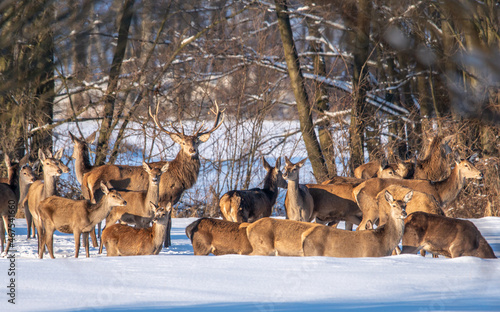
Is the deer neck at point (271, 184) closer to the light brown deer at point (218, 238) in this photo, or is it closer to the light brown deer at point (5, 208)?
the light brown deer at point (218, 238)

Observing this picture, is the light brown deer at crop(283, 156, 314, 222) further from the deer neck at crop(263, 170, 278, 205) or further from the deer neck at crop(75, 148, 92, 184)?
the deer neck at crop(75, 148, 92, 184)

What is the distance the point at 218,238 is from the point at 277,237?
2.92 ft

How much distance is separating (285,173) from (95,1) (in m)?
8.28

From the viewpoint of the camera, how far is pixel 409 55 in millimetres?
1269

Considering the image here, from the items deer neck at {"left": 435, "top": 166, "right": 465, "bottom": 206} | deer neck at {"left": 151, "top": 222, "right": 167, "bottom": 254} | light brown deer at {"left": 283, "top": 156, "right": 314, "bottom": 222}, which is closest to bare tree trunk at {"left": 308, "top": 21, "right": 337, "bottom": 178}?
deer neck at {"left": 435, "top": 166, "right": 465, "bottom": 206}

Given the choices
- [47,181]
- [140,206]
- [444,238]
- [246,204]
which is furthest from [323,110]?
[444,238]

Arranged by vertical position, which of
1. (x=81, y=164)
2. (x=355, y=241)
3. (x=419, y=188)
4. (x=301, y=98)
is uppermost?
(x=301, y=98)

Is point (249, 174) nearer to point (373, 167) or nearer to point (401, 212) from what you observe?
point (373, 167)

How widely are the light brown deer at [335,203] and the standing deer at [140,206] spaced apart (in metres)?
2.77

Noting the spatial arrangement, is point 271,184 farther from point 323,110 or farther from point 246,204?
point 323,110

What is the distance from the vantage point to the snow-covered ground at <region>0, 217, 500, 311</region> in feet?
11.1

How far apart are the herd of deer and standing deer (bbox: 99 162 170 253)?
0.02m

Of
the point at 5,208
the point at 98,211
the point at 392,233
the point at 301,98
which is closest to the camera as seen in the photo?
the point at 392,233

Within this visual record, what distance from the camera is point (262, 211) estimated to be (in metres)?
9.99
